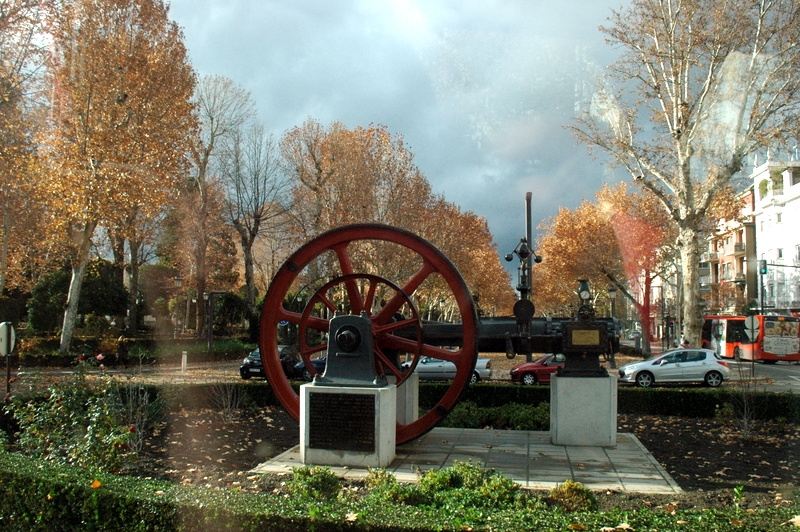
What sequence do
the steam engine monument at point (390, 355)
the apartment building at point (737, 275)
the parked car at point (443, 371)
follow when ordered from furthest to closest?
1. the apartment building at point (737, 275)
2. the parked car at point (443, 371)
3. the steam engine monument at point (390, 355)

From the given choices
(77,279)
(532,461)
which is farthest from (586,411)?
(77,279)

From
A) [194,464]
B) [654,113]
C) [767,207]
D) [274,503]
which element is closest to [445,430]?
[194,464]

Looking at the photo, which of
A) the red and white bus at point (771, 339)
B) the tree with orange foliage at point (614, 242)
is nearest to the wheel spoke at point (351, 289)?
the tree with orange foliage at point (614, 242)

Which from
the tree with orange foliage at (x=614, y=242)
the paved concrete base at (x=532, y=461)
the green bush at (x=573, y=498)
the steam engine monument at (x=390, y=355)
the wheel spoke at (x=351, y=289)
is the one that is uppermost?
the tree with orange foliage at (x=614, y=242)

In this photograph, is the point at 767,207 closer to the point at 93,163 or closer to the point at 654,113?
the point at 654,113

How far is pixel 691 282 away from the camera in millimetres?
26938

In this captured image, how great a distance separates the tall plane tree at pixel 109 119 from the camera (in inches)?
957

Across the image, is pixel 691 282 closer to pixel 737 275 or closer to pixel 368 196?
pixel 368 196

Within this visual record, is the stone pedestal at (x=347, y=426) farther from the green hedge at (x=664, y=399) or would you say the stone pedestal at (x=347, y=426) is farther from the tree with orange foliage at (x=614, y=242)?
the tree with orange foliage at (x=614, y=242)

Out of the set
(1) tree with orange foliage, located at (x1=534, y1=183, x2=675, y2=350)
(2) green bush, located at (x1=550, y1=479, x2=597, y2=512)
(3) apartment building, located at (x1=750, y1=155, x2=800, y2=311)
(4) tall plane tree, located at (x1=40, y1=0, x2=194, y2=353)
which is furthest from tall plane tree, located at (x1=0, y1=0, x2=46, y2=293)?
(3) apartment building, located at (x1=750, y1=155, x2=800, y2=311)

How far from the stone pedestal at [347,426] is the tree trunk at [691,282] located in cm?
2049

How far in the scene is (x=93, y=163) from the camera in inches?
1005

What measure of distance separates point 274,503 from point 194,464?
4.50 meters

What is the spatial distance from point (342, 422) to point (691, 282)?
21634mm
